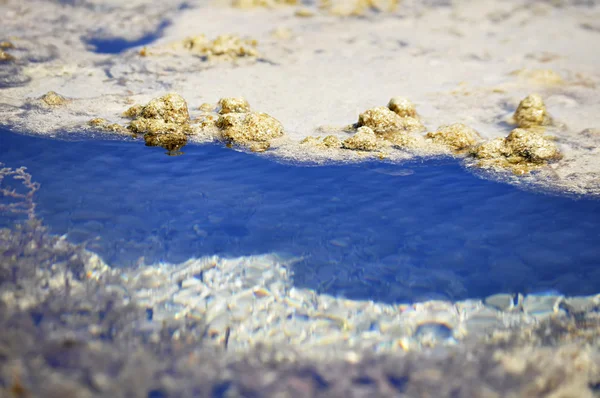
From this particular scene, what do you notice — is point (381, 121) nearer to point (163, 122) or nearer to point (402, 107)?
point (402, 107)

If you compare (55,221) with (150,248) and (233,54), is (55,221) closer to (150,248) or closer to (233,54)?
(150,248)

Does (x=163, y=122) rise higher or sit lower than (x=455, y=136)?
lower

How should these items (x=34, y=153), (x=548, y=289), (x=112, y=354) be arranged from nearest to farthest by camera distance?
1. (x=112, y=354)
2. (x=548, y=289)
3. (x=34, y=153)

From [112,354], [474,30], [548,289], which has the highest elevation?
[474,30]

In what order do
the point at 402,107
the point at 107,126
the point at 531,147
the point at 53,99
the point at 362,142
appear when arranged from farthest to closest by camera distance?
the point at 53,99 → the point at 402,107 → the point at 107,126 → the point at 362,142 → the point at 531,147

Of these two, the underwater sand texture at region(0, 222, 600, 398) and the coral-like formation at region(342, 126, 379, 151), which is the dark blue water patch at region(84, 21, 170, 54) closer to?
the coral-like formation at region(342, 126, 379, 151)

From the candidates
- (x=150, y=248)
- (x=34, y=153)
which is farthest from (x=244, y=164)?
(x=34, y=153)

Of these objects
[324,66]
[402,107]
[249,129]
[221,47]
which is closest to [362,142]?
[402,107]
